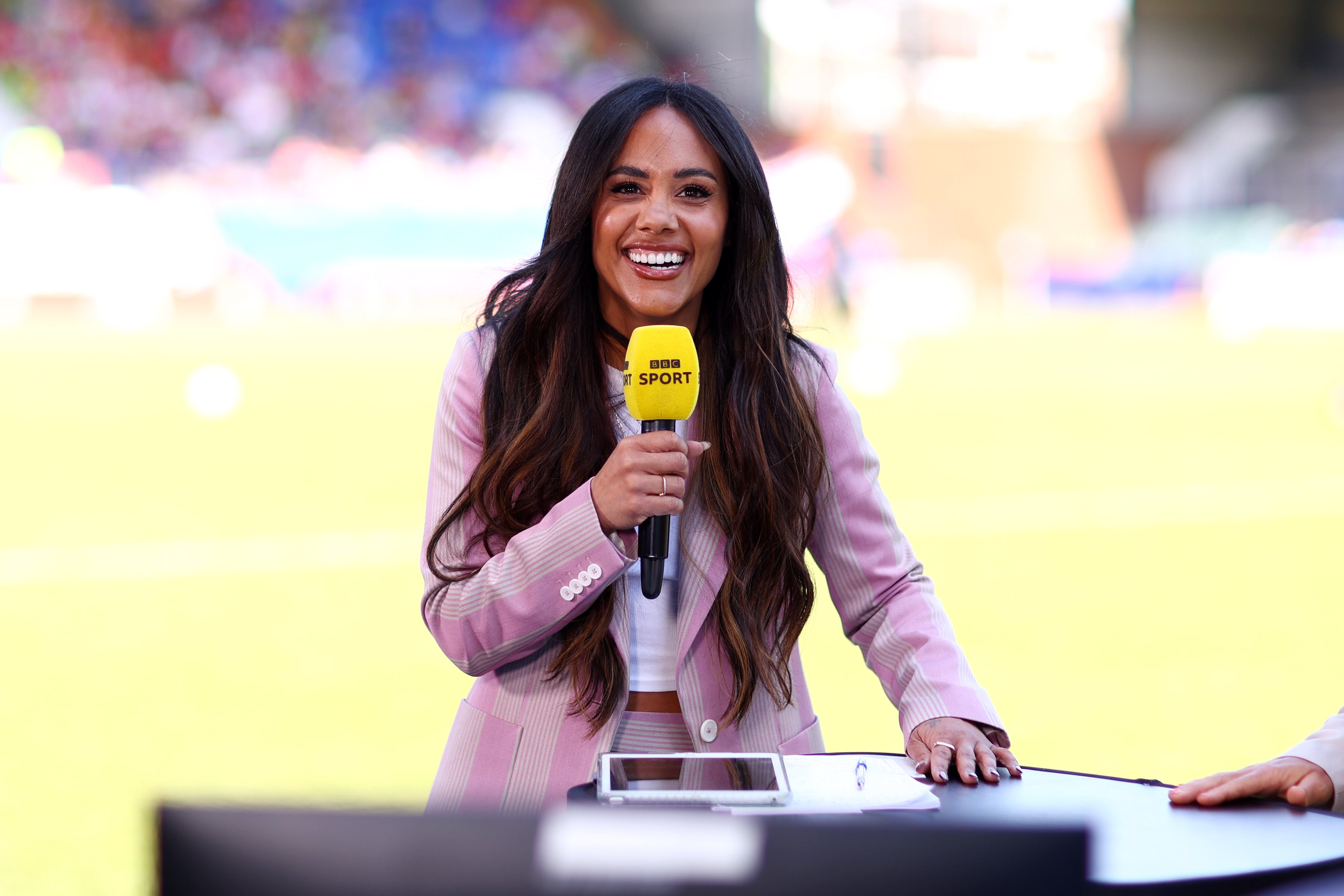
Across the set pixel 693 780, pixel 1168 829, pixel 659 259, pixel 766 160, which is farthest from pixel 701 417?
pixel 766 160

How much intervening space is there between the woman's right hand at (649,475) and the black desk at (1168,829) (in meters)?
0.45

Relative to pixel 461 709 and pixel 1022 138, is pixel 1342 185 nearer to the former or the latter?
pixel 1022 138

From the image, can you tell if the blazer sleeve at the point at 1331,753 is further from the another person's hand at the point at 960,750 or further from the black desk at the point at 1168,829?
the another person's hand at the point at 960,750

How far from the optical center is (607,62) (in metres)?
28.7

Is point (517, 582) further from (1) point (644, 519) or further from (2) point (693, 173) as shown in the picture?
(2) point (693, 173)

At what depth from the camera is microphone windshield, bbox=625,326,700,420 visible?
1674mm

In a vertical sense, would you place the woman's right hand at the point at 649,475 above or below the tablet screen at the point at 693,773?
above

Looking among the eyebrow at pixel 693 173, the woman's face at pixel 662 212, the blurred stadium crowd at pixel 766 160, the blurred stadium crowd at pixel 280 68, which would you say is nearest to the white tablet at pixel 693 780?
the woman's face at pixel 662 212

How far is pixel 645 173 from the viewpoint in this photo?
1889 mm

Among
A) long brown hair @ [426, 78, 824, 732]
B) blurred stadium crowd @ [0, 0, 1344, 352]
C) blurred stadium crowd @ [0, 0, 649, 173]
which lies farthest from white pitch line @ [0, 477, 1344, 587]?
blurred stadium crowd @ [0, 0, 649, 173]

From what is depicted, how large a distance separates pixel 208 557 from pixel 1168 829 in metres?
6.03

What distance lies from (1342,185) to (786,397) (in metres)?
32.8

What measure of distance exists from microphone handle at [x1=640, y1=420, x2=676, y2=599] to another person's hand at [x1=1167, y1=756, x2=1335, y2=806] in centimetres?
62

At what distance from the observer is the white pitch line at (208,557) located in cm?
633
